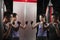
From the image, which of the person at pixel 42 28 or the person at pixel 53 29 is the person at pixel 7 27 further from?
the person at pixel 53 29

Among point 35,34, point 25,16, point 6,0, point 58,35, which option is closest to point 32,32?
point 35,34

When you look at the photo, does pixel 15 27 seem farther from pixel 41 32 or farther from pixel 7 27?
pixel 41 32

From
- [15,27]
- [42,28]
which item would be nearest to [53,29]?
[42,28]

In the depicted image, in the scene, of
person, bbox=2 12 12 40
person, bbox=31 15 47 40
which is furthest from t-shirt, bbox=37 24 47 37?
person, bbox=2 12 12 40

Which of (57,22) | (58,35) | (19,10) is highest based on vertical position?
(19,10)

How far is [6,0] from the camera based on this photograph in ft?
4.86

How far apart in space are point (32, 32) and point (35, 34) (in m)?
0.04

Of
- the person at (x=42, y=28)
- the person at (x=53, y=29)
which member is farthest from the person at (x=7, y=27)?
the person at (x=53, y=29)

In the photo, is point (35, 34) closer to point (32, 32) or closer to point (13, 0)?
point (32, 32)

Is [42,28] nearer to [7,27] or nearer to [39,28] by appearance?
[39,28]

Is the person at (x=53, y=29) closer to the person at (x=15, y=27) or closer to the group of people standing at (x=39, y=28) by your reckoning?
the group of people standing at (x=39, y=28)

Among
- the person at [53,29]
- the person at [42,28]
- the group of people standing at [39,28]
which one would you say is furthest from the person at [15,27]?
the person at [53,29]

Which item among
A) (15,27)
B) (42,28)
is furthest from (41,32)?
(15,27)

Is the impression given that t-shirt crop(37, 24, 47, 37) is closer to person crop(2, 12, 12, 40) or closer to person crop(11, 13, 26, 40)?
person crop(11, 13, 26, 40)
